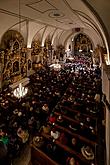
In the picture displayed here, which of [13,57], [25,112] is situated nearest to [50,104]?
[25,112]

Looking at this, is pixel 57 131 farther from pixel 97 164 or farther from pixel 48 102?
pixel 48 102

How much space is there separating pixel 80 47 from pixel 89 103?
21468 millimetres

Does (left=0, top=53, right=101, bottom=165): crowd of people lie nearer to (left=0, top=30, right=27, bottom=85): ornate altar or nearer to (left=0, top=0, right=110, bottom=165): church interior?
(left=0, top=0, right=110, bottom=165): church interior

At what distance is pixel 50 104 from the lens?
32.7ft

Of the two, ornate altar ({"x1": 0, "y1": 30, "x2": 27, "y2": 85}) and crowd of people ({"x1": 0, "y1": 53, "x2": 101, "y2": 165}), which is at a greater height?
ornate altar ({"x1": 0, "y1": 30, "x2": 27, "y2": 85})

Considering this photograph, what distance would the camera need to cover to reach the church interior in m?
5.79

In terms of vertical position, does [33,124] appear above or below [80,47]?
below

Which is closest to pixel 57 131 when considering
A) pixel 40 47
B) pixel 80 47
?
pixel 40 47

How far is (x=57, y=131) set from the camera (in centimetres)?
674

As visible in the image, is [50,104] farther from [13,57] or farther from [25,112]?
[13,57]

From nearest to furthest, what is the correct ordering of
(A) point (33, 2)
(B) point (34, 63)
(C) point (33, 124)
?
(A) point (33, 2) < (C) point (33, 124) < (B) point (34, 63)

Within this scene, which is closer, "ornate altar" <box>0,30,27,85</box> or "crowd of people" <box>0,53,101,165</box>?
"crowd of people" <box>0,53,101,165</box>

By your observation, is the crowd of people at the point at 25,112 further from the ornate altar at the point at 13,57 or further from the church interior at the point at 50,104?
the ornate altar at the point at 13,57

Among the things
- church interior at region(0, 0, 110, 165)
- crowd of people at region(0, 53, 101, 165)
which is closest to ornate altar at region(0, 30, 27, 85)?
church interior at region(0, 0, 110, 165)
